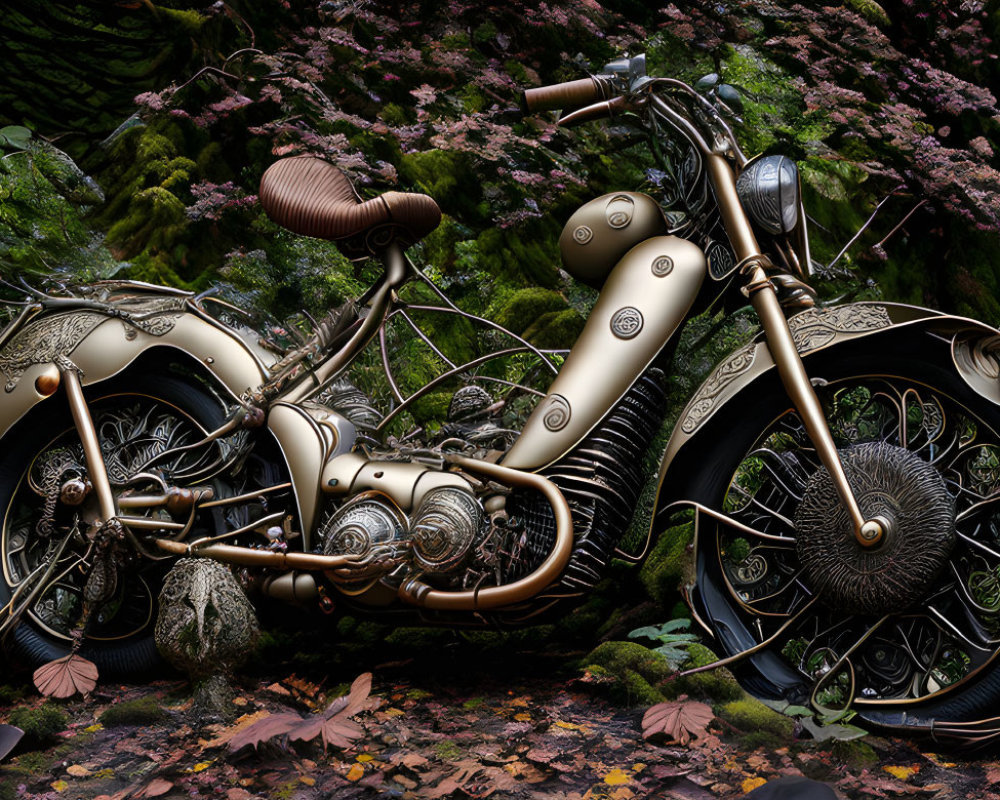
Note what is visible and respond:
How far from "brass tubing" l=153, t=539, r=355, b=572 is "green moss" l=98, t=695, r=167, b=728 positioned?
0.43 m

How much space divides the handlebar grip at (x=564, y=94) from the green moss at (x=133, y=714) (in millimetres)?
2028

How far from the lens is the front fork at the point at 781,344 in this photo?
7.72ft

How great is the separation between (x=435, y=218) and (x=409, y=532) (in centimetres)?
103

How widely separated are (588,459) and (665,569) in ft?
2.72

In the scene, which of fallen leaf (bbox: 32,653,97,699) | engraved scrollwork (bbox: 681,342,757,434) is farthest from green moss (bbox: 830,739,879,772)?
fallen leaf (bbox: 32,653,97,699)

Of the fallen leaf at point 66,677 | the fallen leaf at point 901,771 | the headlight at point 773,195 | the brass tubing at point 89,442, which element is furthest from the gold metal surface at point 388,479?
the fallen leaf at point 901,771

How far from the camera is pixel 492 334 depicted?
4.54 m

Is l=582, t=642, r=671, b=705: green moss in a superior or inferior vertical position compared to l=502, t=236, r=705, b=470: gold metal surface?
inferior

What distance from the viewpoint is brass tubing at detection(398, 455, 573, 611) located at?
256 centimetres


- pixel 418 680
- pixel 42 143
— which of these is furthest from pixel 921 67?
pixel 42 143

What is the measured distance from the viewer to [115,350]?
322cm

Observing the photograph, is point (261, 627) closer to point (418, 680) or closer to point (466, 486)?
point (418, 680)

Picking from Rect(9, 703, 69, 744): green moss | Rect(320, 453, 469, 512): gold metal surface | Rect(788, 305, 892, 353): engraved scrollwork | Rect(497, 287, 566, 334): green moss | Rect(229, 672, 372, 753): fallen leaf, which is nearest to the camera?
Rect(229, 672, 372, 753): fallen leaf

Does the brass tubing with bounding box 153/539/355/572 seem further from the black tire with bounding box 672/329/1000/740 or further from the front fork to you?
the front fork
